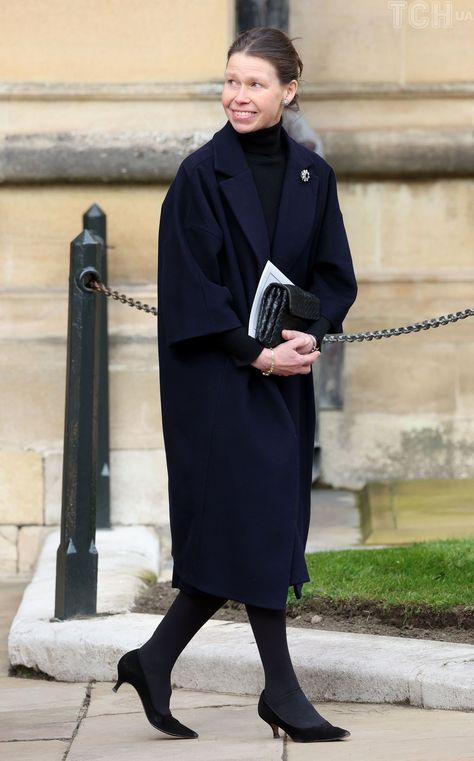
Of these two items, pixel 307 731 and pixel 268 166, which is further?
pixel 268 166

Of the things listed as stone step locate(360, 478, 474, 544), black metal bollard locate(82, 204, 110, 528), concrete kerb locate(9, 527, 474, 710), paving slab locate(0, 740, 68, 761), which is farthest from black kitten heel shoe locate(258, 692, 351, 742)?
black metal bollard locate(82, 204, 110, 528)

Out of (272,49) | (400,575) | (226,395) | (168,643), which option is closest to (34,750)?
(168,643)

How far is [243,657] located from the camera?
4324 millimetres

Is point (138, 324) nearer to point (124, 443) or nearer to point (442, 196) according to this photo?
point (124, 443)

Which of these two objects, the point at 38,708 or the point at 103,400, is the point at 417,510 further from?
the point at 38,708

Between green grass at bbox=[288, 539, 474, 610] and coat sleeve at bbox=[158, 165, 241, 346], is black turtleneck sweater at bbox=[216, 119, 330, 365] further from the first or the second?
green grass at bbox=[288, 539, 474, 610]

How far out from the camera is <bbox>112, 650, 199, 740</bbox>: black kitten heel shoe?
3.87 m

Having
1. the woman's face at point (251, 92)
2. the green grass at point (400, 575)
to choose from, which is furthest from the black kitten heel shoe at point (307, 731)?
the woman's face at point (251, 92)

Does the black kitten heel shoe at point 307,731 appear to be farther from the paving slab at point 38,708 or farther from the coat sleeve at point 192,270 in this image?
the coat sleeve at point 192,270

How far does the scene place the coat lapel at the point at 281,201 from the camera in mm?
3725

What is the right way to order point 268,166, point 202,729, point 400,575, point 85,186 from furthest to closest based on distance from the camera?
point 85,186
point 400,575
point 202,729
point 268,166

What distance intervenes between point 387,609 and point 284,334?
1.39 m

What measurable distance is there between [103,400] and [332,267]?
2594 mm

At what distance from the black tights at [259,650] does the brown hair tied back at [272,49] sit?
1.33 metres
